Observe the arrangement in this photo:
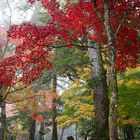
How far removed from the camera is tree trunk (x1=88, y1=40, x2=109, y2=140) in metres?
11.8

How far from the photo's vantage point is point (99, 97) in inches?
484

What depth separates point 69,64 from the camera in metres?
17.0

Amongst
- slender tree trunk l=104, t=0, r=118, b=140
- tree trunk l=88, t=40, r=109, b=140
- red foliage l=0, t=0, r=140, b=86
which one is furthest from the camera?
tree trunk l=88, t=40, r=109, b=140

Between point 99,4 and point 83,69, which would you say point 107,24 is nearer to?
point 99,4

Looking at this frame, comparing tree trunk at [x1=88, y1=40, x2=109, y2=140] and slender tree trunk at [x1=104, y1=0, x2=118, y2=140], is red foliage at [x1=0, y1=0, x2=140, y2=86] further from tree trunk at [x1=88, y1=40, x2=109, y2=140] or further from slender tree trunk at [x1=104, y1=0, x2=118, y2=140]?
slender tree trunk at [x1=104, y1=0, x2=118, y2=140]

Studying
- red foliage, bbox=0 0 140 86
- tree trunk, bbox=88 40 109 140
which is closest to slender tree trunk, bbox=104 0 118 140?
red foliage, bbox=0 0 140 86

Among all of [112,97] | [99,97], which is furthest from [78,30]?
[112,97]

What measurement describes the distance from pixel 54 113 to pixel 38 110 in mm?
5449

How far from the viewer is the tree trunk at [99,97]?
11797mm

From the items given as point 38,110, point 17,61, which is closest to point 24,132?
point 38,110

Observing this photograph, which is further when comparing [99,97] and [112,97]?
[99,97]

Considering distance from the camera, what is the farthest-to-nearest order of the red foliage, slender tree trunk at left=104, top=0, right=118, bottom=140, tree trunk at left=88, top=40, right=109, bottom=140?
tree trunk at left=88, top=40, right=109, bottom=140 < the red foliage < slender tree trunk at left=104, top=0, right=118, bottom=140

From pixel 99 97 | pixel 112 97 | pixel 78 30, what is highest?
pixel 78 30

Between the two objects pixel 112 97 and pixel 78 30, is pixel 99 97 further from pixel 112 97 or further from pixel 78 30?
pixel 112 97
